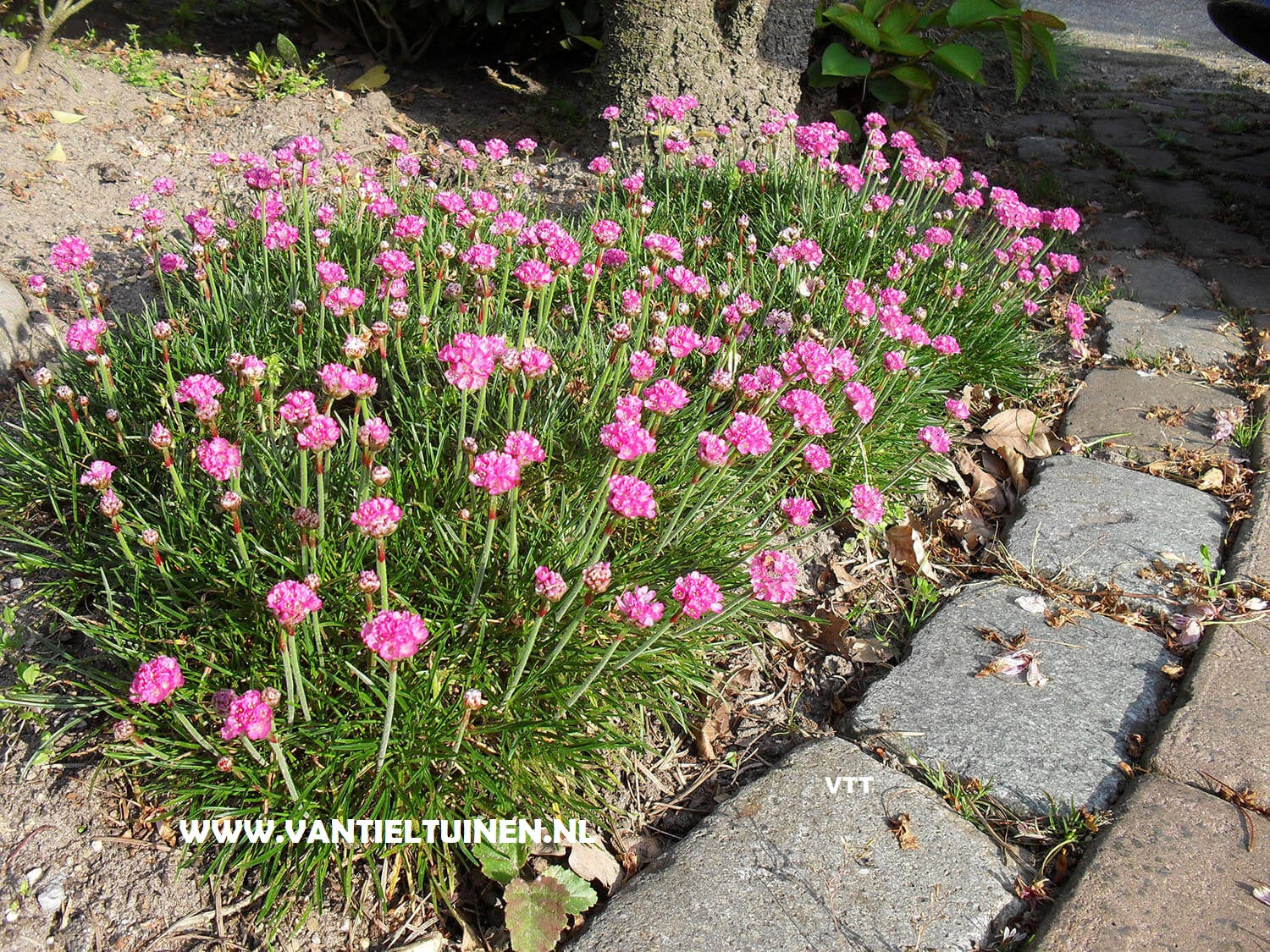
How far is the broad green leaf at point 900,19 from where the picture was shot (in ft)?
16.7

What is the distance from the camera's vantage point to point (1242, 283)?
4699mm

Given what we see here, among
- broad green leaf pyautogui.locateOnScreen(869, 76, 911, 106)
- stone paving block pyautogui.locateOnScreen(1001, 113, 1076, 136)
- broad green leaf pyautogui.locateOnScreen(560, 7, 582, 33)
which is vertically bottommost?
stone paving block pyautogui.locateOnScreen(1001, 113, 1076, 136)

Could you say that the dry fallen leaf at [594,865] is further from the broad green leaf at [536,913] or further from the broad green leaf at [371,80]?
the broad green leaf at [371,80]

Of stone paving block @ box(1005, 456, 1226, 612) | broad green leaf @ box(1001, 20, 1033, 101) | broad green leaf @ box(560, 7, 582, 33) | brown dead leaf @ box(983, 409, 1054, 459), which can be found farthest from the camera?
broad green leaf @ box(560, 7, 582, 33)

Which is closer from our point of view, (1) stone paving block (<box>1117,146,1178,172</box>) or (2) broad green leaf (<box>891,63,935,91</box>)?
(2) broad green leaf (<box>891,63,935,91</box>)

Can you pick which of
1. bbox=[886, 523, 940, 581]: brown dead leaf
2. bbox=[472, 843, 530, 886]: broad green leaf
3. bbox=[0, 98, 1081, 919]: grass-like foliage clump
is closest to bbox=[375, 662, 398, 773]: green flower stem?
bbox=[0, 98, 1081, 919]: grass-like foliage clump

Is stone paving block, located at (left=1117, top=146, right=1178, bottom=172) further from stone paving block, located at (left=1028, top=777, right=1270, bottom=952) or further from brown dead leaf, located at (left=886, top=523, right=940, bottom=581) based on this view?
stone paving block, located at (left=1028, top=777, right=1270, bottom=952)

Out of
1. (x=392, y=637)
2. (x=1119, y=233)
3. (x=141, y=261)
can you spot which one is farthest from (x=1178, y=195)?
A: (x=392, y=637)

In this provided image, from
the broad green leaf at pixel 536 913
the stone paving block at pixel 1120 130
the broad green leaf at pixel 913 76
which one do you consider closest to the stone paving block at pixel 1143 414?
the broad green leaf at pixel 913 76

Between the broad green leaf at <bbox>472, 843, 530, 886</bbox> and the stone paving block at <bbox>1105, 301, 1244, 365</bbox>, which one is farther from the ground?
the stone paving block at <bbox>1105, 301, 1244, 365</bbox>

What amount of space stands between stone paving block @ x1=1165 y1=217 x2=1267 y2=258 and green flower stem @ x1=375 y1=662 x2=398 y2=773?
527 cm

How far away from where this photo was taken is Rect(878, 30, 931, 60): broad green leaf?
504 cm

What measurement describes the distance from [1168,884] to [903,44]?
15.4 ft

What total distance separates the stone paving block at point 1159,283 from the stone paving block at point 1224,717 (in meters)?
2.59
